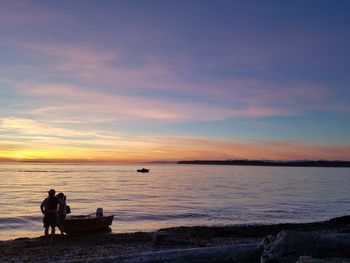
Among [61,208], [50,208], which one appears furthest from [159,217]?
[50,208]

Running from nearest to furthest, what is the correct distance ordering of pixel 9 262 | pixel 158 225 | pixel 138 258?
pixel 138 258 → pixel 9 262 → pixel 158 225

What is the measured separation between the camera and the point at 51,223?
61.8ft

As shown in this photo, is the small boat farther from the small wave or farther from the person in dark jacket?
the small wave

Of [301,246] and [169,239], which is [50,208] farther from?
[301,246]

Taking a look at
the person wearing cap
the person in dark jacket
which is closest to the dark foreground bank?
the person in dark jacket

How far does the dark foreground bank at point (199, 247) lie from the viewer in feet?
31.1

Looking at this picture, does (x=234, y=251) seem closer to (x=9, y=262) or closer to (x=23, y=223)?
(x=9, y=262)

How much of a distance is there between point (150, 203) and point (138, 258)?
35181mm

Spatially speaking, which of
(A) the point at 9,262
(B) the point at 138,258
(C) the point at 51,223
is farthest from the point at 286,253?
(C) the point at 51,223

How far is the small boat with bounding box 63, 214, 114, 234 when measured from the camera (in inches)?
835

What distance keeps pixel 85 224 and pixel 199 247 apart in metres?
9.71

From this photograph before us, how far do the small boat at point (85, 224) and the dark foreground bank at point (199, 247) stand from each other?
78 centimetres

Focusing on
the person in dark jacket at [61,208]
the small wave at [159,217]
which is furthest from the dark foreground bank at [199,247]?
the small wave at [159,217]

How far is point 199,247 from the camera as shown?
47.2 feet
